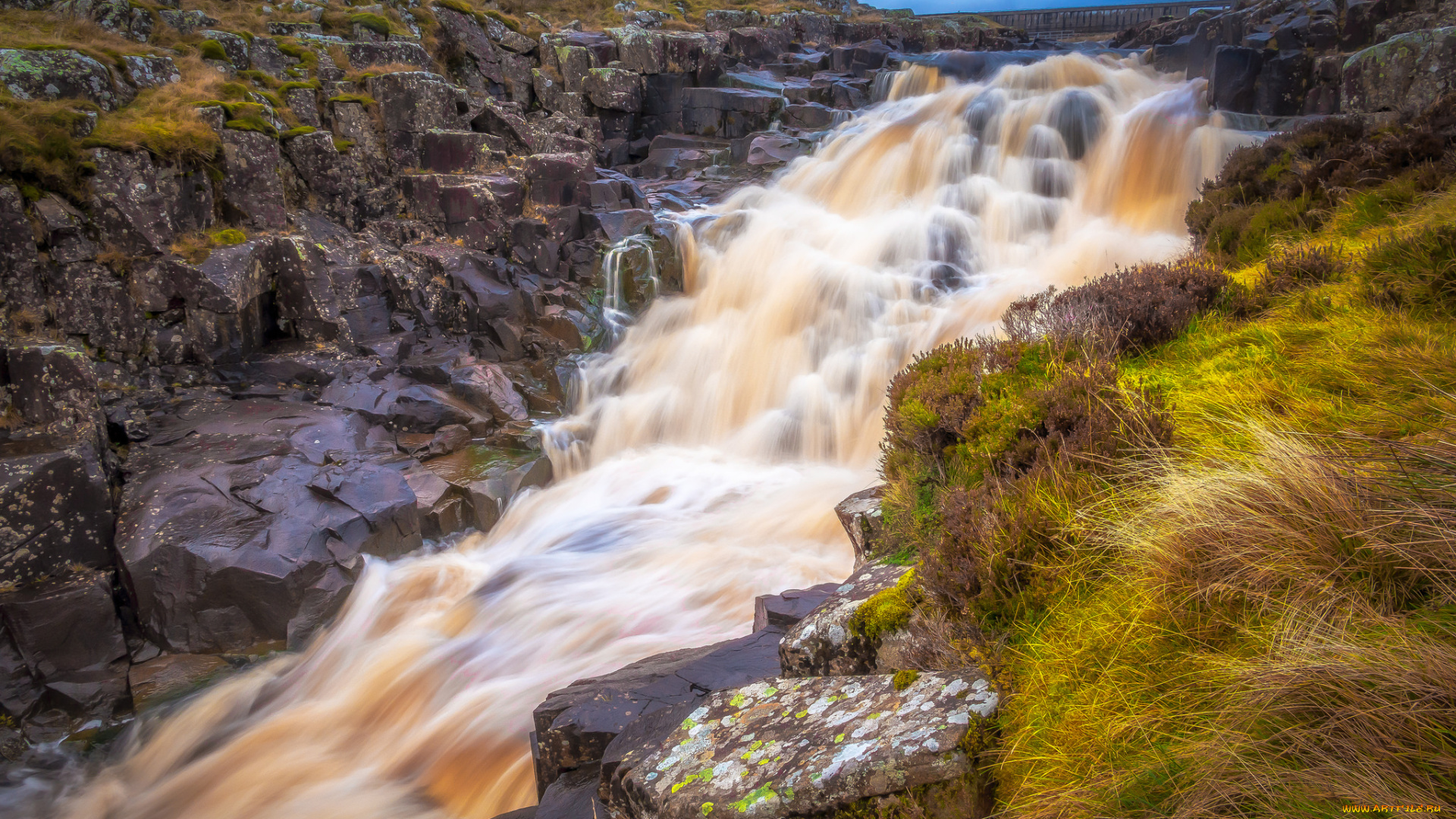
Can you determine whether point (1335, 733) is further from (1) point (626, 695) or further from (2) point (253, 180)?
(2) point (253, 180)

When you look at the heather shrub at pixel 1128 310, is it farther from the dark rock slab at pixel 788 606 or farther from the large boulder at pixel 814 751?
the large boulder at pixel 814 751

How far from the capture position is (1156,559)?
2984mm

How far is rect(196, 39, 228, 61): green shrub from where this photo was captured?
13.5m

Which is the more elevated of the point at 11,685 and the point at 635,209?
the point at 635,209

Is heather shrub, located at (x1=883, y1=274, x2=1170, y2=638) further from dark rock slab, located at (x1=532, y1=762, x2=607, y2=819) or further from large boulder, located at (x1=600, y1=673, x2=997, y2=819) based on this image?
dark rock slab, located at (x1=532, y1=762, x2=607, y2=819)

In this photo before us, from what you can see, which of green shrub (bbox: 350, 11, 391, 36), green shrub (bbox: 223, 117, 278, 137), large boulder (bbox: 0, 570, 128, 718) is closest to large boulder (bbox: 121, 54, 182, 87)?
green shrub (bbox: 223, 117, 278, 137)

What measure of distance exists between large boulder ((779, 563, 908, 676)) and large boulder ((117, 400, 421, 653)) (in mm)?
6385

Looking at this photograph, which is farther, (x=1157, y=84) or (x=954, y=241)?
(x=1157, y=84)

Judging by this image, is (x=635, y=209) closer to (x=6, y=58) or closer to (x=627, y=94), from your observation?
(x=627, y=94)

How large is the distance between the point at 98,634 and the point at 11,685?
2.50ft

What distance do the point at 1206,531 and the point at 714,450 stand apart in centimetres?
902

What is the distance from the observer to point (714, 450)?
1169 centimetres

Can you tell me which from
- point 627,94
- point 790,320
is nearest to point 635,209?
point 790,320

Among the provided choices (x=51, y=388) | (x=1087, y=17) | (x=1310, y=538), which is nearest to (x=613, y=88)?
(x=51, y=388)
